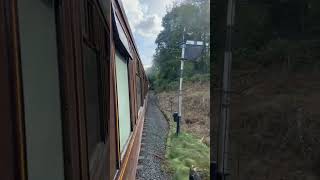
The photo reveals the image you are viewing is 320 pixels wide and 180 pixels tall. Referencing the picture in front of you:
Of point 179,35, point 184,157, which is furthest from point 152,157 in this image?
point 179,35

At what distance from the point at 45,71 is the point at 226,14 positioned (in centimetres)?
172

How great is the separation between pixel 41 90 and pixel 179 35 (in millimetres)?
18512

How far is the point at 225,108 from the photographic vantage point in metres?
2.42

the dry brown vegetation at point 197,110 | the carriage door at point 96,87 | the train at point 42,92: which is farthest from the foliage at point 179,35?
the train at point 42,92

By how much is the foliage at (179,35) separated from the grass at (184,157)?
6.48ft

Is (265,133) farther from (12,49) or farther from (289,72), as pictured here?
(12,49)

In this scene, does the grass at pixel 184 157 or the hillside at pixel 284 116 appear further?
the hillside at pixel 284 116

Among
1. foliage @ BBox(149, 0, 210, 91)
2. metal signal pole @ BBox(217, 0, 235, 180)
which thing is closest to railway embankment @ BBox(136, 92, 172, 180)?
foliage @ BBox(149, 0, 210, 91)

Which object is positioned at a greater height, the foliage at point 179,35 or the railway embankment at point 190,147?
the foliage at point 179,35

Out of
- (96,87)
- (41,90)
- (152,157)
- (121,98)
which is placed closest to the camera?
(41,90)

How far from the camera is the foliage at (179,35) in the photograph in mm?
9859

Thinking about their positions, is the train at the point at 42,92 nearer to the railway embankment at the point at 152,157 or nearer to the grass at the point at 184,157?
the railway embankment at the point at 152,157

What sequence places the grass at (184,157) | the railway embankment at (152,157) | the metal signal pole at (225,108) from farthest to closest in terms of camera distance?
the grass at (184,157) < the railway embankment at (152,157) < the metal signal pole at (225,108)

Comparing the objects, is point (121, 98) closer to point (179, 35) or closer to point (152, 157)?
point (152, 157)
